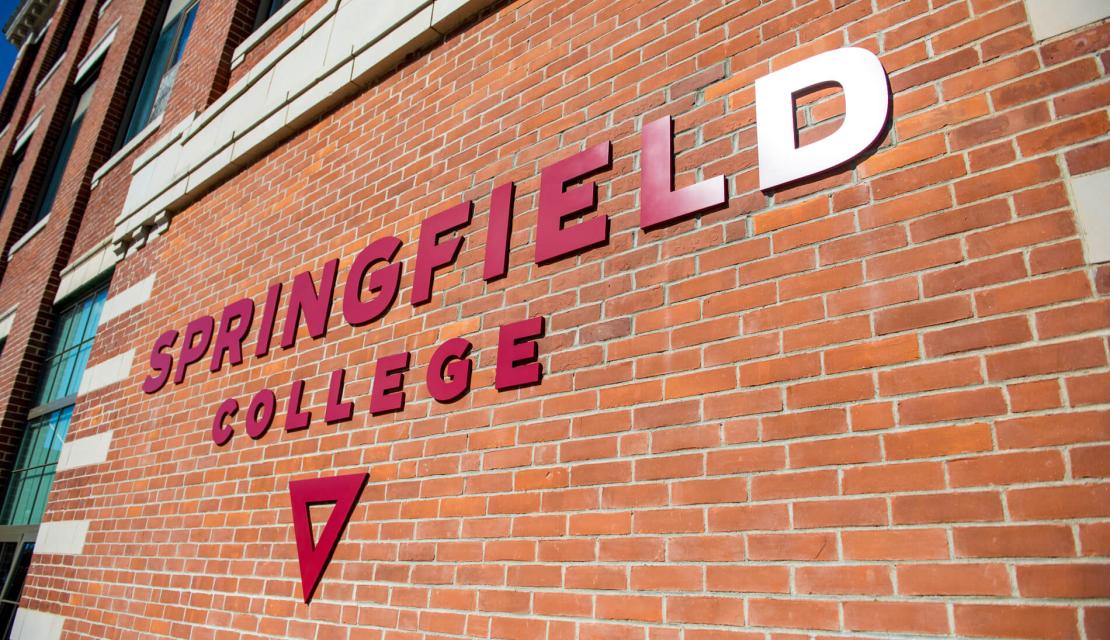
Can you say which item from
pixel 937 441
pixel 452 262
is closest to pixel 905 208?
pixel 937 441

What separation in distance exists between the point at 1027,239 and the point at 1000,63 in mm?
515

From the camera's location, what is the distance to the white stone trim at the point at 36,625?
468cm

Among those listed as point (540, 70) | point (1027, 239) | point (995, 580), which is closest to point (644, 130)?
point (540, 70)

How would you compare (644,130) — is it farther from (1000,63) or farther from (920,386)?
(920,386)

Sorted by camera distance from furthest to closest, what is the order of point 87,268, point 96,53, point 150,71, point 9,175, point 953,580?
point 9,175
point 96,53
point 150,71
point 87,268
point 953,580

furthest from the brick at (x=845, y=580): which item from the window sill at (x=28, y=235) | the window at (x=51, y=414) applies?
the window sill at (x=28, y=235)

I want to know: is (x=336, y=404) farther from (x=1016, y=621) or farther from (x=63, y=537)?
(x=63, y=537)

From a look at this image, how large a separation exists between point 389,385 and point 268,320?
1287mm

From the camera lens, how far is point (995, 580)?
1519mm

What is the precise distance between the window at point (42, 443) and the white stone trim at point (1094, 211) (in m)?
7.45

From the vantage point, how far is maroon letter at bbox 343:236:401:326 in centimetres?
331

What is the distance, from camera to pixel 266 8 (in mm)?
6293

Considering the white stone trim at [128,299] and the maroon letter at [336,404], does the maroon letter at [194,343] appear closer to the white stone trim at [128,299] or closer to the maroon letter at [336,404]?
the white stone trim at [128,299]

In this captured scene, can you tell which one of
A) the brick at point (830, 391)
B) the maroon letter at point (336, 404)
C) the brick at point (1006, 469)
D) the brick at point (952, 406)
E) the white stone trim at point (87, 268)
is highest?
the white stone trim at point (87, 268)
